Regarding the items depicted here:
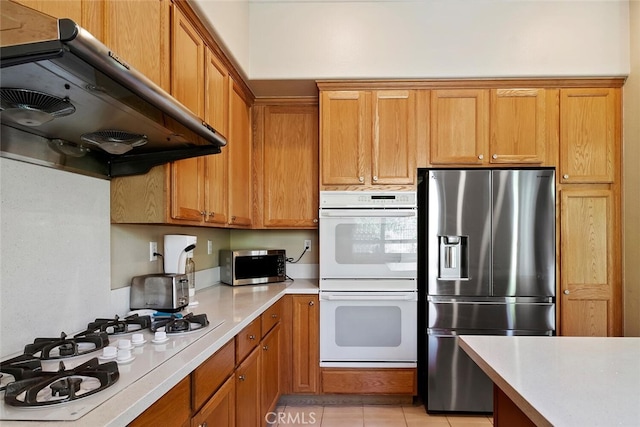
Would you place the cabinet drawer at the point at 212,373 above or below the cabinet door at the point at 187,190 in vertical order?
below

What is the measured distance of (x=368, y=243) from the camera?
272 cm

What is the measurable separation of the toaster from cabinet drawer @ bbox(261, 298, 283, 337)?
1.80 ft

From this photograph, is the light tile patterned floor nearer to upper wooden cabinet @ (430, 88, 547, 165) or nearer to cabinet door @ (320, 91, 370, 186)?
cabinet door @ (320, 91, 370, 186)

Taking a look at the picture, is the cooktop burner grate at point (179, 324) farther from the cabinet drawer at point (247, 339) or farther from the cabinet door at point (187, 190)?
the cabinet door at point (187, 190)

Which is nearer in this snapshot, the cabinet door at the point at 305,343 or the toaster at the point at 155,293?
the toaster at the point at 155,293

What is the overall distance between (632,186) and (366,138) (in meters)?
1.86

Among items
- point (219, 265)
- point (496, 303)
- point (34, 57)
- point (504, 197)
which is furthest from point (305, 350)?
point (34, 57)

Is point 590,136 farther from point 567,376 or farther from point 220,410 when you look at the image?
point 220,410

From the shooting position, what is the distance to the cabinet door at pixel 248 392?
1.71 meters

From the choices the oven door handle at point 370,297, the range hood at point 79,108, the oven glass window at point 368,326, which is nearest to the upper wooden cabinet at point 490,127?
the oven door handle at point 370,297

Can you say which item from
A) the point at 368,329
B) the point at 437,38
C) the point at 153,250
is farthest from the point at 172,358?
the point at 437,38

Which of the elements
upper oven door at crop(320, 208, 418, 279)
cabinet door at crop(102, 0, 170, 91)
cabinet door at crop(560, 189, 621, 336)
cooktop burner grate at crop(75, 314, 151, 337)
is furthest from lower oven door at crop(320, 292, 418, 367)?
cabinet door at crop(102, 0, 170, 91)

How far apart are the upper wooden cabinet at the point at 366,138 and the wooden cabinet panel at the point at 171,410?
181cm
